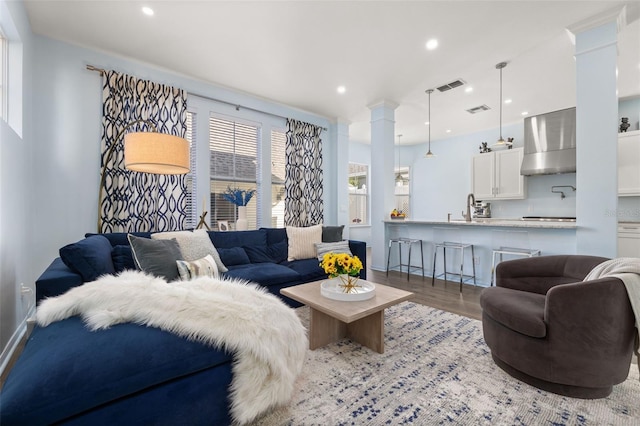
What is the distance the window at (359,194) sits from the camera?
25.5 feet

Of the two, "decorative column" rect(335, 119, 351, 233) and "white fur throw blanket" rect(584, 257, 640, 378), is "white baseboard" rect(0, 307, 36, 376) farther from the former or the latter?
"decorative column" rect(335, 119, 351, 233)

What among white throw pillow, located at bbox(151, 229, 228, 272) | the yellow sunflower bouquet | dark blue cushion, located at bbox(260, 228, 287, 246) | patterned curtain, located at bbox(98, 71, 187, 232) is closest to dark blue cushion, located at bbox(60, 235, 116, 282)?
white throw pillow, located at bbox(151, 229, 228, 272)

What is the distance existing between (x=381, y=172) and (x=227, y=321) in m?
4.18

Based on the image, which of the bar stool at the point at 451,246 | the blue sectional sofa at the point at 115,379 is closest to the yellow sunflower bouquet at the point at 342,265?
the blue sectional sofa at the point at 115,379

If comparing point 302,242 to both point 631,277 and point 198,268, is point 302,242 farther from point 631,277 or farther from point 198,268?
point 631,277

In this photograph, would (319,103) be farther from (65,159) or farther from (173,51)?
(65,159)

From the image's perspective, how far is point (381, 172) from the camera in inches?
199

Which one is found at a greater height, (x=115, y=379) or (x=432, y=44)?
(x=432, y=44)

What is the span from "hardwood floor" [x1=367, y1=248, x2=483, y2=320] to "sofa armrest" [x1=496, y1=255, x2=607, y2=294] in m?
0.79

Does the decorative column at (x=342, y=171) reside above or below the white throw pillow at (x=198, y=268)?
above

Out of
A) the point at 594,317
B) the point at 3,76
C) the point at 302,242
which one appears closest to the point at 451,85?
the point at 302,242

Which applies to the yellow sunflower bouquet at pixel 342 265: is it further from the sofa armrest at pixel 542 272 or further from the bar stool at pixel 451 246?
the bar stool at pixel 451 246

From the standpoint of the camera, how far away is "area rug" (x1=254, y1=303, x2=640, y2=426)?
57.4 inches

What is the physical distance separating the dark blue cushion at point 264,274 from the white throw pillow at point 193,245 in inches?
6.7
